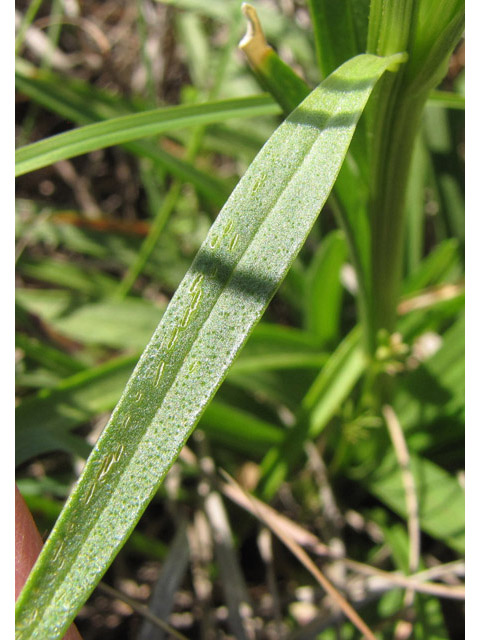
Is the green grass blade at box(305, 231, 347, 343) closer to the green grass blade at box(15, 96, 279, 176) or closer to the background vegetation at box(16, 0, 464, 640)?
the background vegetation at box(16, 0, 464, 640)

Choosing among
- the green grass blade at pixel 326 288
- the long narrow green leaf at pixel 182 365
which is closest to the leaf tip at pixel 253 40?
the long narrow green leaf at pixel 182 365

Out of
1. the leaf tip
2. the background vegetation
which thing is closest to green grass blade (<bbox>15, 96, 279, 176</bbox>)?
the background vegetation

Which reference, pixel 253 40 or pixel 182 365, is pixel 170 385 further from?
pixel 253 40

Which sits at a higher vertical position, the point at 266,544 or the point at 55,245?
the point at 55,245

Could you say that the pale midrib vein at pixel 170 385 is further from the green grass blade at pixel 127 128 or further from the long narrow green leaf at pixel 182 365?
the green grass blade at pixel 127 128

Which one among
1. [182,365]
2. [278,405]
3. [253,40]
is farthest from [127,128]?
[278,405]

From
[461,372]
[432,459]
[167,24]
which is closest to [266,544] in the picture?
[432,459]
